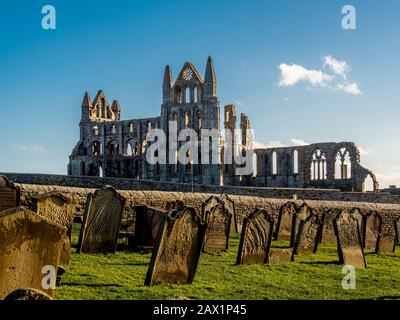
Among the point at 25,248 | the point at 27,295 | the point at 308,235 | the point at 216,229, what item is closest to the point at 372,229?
the point at 308,235

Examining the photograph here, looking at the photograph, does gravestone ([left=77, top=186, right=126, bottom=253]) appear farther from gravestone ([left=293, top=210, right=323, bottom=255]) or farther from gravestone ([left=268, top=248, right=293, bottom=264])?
gravestone ([left=293, top=210, right=323, bottom=255])

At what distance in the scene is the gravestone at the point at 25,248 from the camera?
6.65 metres

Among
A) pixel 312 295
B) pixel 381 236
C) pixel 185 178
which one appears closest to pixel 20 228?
pixel 312 295

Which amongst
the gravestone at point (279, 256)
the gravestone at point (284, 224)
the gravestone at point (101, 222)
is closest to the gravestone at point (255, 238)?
the gravestone at point (279, 256)

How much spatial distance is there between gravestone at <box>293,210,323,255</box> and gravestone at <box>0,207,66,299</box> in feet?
24.9

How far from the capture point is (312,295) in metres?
8.91

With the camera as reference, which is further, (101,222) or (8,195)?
(8,195)

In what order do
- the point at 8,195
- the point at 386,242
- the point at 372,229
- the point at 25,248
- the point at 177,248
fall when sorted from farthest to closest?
the point at 372,229 < the point at 386,242 < the point at 8,195 < the point at 177,248 < the point at 25,248

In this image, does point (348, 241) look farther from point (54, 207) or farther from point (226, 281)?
point (54, 207)

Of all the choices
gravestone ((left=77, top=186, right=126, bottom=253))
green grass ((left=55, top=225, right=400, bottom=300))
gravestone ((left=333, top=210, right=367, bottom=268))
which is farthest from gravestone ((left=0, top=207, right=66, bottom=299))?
gravestone ((left=333, top=210, right=367, bottom=268))

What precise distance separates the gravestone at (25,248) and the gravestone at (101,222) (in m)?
3.99

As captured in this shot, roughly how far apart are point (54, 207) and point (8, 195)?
10.8 feet

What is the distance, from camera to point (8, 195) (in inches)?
529

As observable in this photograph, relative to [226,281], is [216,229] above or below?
above
